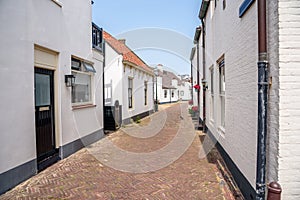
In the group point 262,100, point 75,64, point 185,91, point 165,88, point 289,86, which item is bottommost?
point 262,100

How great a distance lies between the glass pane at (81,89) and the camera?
7.77 meters

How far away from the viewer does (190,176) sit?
5188mm

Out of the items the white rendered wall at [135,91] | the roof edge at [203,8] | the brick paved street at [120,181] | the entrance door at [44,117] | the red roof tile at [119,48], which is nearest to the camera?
the brick paved street at [120,181]

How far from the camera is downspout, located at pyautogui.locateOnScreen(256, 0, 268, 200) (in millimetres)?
2721

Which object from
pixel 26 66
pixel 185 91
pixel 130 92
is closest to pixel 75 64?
pixel 26 66

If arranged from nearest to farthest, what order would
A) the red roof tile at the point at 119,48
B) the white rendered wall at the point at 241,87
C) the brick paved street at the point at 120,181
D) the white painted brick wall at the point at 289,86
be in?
the white painted brick wall at the point at 289,86 → the white rendered wall at the point at 241,87 → the brick paved street at the point at 120,181 → the red roof tile at the point at 119,48

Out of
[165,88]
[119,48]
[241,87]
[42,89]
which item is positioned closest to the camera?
[241,87]

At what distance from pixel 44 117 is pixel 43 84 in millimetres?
818

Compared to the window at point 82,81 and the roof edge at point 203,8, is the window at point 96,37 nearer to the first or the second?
the window at point 82,81

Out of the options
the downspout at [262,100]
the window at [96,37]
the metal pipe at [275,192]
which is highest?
the window at [96,37]

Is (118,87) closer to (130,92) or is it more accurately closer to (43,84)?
(130,92)

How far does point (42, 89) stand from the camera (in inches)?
228

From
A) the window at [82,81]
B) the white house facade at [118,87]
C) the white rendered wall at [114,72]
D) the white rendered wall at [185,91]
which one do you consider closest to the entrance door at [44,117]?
the window at [82,81]

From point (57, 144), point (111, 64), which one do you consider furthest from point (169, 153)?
point (111, 64)
